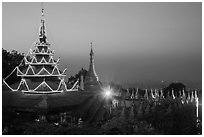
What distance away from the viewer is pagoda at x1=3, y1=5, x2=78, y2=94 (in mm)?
12156

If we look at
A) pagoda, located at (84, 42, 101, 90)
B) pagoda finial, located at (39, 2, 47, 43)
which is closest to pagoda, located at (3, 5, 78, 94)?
pagoda finial, located at (39, 2, 47, 43)

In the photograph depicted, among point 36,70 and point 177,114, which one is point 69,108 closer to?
point 36,70

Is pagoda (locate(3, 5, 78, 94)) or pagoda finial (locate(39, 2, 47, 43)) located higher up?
pagoda finial (locate(39, 2, 47, 43))

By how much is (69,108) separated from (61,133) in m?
4.96

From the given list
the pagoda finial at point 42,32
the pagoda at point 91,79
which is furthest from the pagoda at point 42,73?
the pagoda at point 91,79

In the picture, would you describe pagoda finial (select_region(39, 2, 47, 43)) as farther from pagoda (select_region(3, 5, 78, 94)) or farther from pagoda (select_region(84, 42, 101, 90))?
pagoda (select_region(84, 42, 101, 90))

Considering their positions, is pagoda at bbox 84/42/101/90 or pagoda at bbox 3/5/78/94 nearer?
pagoda at bbox 3/5/78/94

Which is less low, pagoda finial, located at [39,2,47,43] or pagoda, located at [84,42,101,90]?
pagoda finial, located at [39,2,47,43]

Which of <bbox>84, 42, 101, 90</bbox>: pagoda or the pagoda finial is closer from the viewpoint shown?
the pagoda finial

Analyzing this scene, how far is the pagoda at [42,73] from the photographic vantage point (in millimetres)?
12156

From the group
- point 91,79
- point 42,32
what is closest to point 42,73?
point 42,32

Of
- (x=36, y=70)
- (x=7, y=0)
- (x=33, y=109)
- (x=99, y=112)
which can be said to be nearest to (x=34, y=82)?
(x=36, y=70)

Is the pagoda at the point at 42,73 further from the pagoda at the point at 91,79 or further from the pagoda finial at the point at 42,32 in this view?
the pagoda at the point at 91,79

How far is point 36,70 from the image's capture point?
42.2ft
